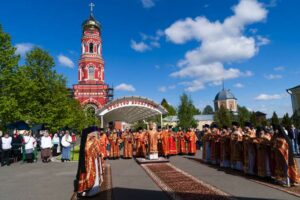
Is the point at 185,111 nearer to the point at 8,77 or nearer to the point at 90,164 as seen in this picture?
the point at 8,77

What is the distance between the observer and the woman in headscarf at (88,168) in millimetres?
7035

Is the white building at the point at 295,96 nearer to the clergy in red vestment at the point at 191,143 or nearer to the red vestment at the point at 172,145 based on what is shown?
the clergy in red vestment at the point at 191,143

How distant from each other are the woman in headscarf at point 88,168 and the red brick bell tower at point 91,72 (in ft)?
124

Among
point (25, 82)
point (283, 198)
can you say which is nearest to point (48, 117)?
point (25, 82)

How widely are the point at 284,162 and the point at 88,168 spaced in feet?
18.4

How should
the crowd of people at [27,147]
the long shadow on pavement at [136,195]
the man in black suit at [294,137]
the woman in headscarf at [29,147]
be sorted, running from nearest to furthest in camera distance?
the long shadow on pavement at [136,195] → the crowd of people at [27,147] → the woman in headscarf at [29,147] → the man in black suit at [294,137]

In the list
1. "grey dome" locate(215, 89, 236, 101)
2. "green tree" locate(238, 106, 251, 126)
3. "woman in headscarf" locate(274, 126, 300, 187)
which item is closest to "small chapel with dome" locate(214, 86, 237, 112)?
"grey dome" locate(215, 89, 236, 101)

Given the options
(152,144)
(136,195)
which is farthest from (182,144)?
(136,195)

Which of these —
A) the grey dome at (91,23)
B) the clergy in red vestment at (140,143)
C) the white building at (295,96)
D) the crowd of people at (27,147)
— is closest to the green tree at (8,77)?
the crowd of people at (27,147)

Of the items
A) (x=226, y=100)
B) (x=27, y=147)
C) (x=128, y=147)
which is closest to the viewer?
Answer: (x=27, y=147)

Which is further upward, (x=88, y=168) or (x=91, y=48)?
(x=91, y=48)

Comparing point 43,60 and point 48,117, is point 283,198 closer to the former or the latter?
point 48,117

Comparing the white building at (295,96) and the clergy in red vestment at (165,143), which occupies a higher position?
the white building at (295,96)

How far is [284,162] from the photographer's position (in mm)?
7934
